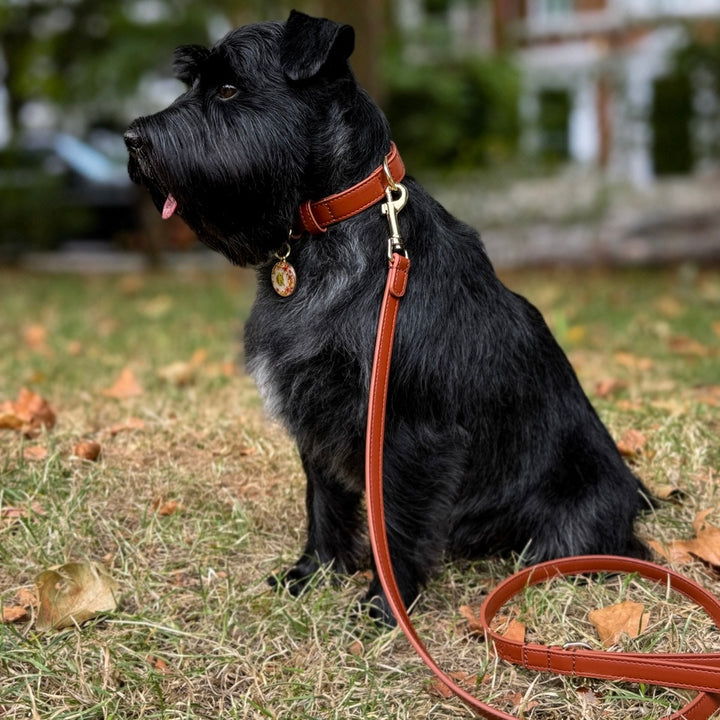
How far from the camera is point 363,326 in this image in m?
2.52

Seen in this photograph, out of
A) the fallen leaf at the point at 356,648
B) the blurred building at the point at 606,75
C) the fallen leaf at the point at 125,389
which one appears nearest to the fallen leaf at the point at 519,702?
the fallen leaf at the point at 356,648

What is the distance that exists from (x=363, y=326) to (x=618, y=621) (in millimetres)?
1079

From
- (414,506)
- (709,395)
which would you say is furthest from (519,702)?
(709,395)

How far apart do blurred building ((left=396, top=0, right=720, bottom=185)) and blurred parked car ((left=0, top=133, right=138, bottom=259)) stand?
7.09m

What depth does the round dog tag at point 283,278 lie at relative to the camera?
261 centimetres

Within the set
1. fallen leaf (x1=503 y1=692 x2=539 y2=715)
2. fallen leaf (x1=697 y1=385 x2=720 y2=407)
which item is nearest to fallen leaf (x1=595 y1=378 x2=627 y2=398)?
fallen leaf (x1=697 y1=385 x2=720 y2=407)

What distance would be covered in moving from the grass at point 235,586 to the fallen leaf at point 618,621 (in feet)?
0.12

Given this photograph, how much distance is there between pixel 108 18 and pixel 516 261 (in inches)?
272

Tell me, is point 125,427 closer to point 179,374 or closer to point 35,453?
point 35,453

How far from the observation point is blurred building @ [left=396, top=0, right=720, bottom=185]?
15.2m

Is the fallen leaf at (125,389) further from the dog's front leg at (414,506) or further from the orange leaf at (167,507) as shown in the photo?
the dog's front leg at (414,506)

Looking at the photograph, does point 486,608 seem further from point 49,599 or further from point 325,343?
point 49,599

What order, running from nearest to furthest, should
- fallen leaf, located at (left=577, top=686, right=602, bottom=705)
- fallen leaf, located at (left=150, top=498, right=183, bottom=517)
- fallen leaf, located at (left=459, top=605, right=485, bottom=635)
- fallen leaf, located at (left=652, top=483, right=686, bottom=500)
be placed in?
fallen leaf, located at (left=577, top=686, right=602, bottom=705), fallen leaf, located at (left=459, top=605, right=485, bottom=635), fallen leaf, located at (left=150, top=498, right=183, bottom=517), fallen leaf, located at (left=652, top=483, right=686, bottom=500)

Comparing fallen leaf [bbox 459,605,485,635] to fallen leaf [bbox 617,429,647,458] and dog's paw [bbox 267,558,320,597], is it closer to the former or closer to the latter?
dog's paw [bbox 267,558,320,597]
